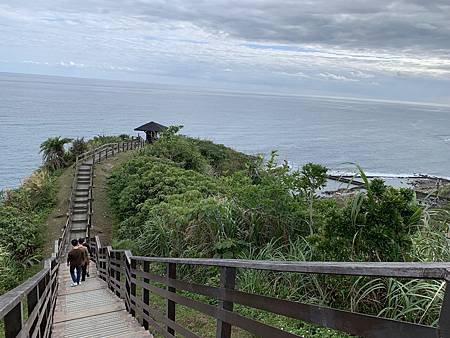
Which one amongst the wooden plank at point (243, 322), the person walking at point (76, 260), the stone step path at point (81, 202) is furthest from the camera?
the stone step path at point (81, 202)

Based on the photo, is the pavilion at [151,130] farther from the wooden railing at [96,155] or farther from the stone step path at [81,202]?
the stone step path at [81,202]

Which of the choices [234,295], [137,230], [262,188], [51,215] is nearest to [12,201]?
[51,215]

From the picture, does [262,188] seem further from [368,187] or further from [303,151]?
[303,151]

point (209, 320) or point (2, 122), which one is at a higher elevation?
point (2, 122)

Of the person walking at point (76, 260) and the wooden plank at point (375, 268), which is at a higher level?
the wooden plank at point (375, 268)

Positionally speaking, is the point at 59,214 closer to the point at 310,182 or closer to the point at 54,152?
the point at 54,152

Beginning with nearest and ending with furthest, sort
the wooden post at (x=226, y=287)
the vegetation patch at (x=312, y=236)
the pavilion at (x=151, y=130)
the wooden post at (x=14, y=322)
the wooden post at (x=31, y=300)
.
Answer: the wooden post at (x=14, y=322) → the wooden post at (x=226, y=287) → the wooden post at (x=31, y=300) → the vegetation patch at (x=312, y=236) → the pavilion at (x=151, y=130)

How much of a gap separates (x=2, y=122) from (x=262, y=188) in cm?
9209

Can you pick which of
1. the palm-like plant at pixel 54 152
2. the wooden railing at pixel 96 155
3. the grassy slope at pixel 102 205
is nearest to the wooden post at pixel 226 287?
the grassy slope at pixel 102 205

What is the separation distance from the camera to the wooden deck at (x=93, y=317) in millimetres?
5754

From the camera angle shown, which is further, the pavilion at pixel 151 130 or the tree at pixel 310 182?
the pavilion at pixel 151 130

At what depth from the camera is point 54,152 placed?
31438 millimetres

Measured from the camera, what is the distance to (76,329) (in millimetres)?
6039

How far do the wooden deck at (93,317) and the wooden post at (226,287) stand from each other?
2644 millimetres
